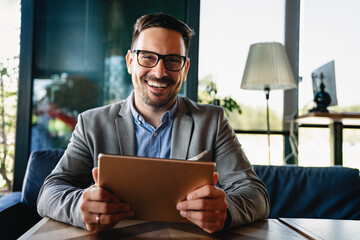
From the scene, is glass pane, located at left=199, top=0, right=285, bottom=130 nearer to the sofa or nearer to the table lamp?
the table lamp

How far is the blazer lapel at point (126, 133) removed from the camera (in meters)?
1.46

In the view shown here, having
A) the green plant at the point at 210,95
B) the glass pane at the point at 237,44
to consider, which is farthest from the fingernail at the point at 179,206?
the glass pane at the point at 237,44

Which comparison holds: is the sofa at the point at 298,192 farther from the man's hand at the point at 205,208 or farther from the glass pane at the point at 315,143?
the glass pane at the point at 315,143

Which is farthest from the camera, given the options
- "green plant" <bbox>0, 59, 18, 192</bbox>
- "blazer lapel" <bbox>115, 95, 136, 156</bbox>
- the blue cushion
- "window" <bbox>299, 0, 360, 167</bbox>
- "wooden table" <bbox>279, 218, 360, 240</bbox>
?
"window" <bbox>299, 0, 360, 167</bbox>

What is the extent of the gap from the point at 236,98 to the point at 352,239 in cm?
255

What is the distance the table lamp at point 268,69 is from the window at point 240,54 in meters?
0.55

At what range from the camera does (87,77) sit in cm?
300

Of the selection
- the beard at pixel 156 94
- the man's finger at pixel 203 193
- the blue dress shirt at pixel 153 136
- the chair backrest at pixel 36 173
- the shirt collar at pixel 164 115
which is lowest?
the chair backrest at pixel 36 173

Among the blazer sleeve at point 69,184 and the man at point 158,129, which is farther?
the man at point 158,129

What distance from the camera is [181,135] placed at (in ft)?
4.94

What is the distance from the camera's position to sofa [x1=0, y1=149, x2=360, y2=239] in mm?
1897

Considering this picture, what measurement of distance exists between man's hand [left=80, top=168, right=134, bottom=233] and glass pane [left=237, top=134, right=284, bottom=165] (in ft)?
8.56

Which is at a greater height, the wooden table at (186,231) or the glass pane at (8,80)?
the glass pane at (8,80)

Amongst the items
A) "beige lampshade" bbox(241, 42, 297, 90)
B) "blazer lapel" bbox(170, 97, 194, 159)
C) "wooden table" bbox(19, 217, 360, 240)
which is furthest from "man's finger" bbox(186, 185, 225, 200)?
"beige lampshade" bbox(241, 42, 297, 90)
